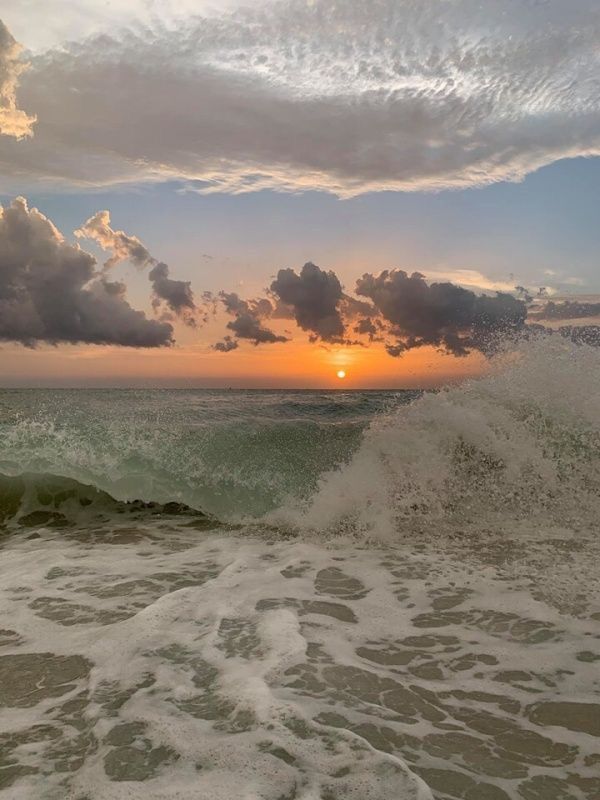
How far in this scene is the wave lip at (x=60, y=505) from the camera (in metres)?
10.6

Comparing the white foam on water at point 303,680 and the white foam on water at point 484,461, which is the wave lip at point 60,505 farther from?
the white foam on water at point 303,680

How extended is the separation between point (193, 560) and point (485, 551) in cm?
378

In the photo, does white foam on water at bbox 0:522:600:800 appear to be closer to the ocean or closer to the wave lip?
the ocean

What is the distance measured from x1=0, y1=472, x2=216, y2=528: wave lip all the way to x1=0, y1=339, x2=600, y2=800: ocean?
6cm

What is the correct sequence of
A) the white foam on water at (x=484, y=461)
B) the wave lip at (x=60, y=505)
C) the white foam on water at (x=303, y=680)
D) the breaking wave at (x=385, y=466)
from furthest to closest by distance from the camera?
the wave lip at (x=60, y=505)
the breaking wave at (x=385, y=466)
the white foam on water at (x=484, y=461)
the white foam on water at (x=303, y=680)

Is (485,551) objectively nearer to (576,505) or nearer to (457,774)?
(576,505)

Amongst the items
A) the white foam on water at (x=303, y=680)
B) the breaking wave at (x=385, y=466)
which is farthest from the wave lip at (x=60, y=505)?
the white foam on water at (x=303, y=680)

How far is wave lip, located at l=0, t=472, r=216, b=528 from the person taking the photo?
1062 centimetres

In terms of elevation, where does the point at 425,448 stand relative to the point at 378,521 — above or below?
above

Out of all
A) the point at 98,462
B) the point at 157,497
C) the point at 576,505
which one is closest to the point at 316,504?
the point at 157,497

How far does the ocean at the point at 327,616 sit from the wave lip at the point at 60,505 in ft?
0.20

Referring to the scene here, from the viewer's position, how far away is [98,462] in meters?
13.0

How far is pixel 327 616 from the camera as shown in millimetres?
5438

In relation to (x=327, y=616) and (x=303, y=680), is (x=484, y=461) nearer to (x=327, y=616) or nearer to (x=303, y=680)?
(x=327, y=616)
